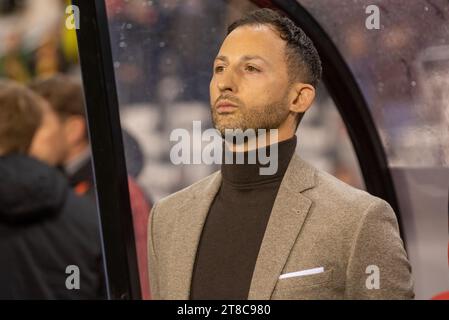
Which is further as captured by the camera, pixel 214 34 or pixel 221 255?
pixel 214 34

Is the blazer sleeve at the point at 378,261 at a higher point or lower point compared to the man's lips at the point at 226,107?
lower

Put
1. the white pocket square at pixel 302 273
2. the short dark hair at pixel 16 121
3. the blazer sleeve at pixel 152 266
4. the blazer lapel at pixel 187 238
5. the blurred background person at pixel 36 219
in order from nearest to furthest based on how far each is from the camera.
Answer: the white pocket square at pixel 302 273
the blazer lapel at pixel 187 238
the blazer sleeve at pixel 152 266
the blurred background person at pixel 36 219
the short dark hair at pixel 16 121

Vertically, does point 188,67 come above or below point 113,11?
below

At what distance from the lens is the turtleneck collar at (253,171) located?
1953 mm

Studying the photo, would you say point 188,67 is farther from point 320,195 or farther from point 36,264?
point 36,264

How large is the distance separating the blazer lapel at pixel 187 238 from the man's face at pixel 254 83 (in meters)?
0.18

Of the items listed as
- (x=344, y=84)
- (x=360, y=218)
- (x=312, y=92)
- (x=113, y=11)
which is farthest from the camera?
(x=344, y=84)

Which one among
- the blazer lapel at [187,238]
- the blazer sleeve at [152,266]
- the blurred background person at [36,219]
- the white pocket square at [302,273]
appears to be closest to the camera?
the white pocket square at [302,273]

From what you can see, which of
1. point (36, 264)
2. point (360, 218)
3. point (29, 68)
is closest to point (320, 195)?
point (360, 218)

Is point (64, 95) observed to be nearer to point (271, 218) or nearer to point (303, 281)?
point (271, 218)

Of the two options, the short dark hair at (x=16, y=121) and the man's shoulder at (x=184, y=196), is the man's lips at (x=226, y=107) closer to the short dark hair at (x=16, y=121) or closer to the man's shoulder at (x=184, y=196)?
the man's shoulder at (x=184, y=196)

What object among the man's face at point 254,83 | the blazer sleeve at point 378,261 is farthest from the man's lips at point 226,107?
the blazer sleeve at point 378,261

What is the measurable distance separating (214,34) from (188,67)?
0.13 meters
